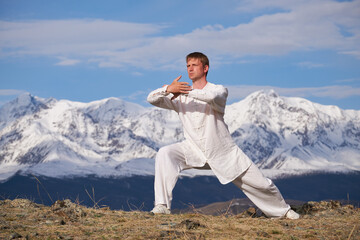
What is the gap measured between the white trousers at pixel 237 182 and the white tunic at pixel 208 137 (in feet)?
0.53

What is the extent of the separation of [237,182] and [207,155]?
76cm

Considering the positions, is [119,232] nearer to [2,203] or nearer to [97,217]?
[97,217]

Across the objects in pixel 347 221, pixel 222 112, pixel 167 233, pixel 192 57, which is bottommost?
pixel 347 221

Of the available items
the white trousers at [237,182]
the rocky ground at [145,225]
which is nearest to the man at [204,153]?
the white trousers at [237,182]

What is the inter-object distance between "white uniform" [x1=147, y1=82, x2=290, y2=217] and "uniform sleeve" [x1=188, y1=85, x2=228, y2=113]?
17mm

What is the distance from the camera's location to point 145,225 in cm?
767

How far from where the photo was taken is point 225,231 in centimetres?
734

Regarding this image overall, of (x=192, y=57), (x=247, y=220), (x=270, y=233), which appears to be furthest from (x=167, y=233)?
(x=192, y=57)

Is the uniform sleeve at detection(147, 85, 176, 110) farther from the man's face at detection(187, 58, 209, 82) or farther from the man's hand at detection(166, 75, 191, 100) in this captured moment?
the man's face at detection(187, 58, 209, 82)

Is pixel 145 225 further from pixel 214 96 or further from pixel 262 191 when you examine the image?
pixel 262 191

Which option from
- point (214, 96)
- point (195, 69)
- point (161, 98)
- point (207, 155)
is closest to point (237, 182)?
point (207, 155)

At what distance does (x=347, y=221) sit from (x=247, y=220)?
1.74 metres

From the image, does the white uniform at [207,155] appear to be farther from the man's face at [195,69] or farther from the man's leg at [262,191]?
the man's face at [195,69]

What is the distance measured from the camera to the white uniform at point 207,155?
9.00m
